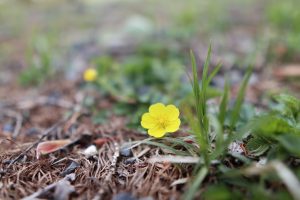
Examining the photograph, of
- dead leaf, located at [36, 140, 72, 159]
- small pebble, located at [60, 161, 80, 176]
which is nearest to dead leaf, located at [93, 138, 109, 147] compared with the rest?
dead leaf, located at [36, 140, 72, 159]

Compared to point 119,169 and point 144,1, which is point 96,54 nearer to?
point 119,169

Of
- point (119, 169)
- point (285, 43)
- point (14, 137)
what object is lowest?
point (14, 137)

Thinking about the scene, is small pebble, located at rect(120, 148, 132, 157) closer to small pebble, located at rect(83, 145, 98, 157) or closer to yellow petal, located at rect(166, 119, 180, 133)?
small pebble, located at rect(83, 145, 98, 157)

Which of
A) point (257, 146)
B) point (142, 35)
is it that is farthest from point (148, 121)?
point (142, 35)

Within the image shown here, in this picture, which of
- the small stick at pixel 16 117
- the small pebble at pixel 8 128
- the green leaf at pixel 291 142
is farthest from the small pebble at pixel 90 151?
the green leaf at pixel 291 142

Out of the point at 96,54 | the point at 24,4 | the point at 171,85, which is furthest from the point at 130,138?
the point at 24,4

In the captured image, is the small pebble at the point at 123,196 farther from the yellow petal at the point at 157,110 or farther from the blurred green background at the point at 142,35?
the blurred green background at the point at 142,35
